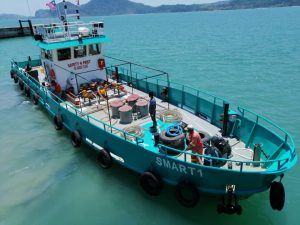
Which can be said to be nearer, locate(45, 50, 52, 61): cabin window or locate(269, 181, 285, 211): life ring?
locate(269, 181, 285, 211): life ring

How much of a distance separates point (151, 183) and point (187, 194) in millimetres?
1326

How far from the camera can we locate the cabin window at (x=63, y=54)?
14.8m

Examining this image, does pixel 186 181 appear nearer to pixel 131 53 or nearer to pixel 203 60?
pixel 203 60

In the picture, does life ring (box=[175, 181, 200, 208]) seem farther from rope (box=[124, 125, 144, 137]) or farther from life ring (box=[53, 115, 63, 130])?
life ring (box=[53, 115, 63, 130])

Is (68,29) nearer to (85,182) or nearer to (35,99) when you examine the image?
(35,99)

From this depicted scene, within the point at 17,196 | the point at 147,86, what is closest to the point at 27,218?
the point at 17,196

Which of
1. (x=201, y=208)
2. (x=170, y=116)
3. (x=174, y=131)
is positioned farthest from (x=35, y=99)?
(x=201, y=208)

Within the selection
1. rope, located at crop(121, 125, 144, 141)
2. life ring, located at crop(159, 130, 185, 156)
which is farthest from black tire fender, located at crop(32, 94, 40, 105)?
life ring, located at crop(159, 130, 185, 156)

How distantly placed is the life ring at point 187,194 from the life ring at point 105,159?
10.6 feet

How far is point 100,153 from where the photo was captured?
36.8ft

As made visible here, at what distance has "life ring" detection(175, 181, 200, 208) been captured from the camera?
8727 millimetres

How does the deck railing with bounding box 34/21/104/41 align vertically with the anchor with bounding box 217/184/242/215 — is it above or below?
above

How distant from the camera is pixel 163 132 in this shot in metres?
9.79

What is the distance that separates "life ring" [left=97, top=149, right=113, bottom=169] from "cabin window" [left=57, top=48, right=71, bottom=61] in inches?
259
